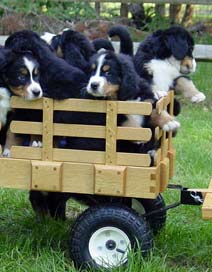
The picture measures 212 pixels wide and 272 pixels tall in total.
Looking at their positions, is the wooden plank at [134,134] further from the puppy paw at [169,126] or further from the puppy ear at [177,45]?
the puppy ear at [177,45]

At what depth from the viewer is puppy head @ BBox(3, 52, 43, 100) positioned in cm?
396

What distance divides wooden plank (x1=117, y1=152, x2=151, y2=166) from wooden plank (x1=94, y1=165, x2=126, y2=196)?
4 cm

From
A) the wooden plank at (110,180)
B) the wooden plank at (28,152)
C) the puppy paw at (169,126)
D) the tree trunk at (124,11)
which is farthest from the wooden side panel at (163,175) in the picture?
the tree trunk at (124,11)

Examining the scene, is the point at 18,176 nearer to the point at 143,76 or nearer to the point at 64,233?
the point at 64,233

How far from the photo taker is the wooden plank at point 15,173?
396 cm

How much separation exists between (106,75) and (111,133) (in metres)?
0.31

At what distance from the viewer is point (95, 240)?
394 centimetres

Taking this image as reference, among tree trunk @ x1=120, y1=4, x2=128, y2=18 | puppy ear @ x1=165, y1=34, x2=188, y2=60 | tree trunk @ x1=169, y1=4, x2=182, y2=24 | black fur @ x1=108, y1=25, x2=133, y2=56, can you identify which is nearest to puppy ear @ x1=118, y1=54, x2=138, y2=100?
puppy ear @ x1=165, y1=34, x2=188, y2=60

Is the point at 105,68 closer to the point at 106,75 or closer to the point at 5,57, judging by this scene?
the point at 106,75

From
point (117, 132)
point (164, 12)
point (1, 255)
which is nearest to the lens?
point (117, 132)

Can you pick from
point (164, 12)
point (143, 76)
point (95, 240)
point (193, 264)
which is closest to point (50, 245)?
point (95, 240)

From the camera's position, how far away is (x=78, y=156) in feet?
12.9

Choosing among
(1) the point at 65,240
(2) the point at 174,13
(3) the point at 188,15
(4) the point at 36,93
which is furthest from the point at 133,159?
(3) the point at 188,15

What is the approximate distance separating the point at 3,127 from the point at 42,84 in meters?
0.32
